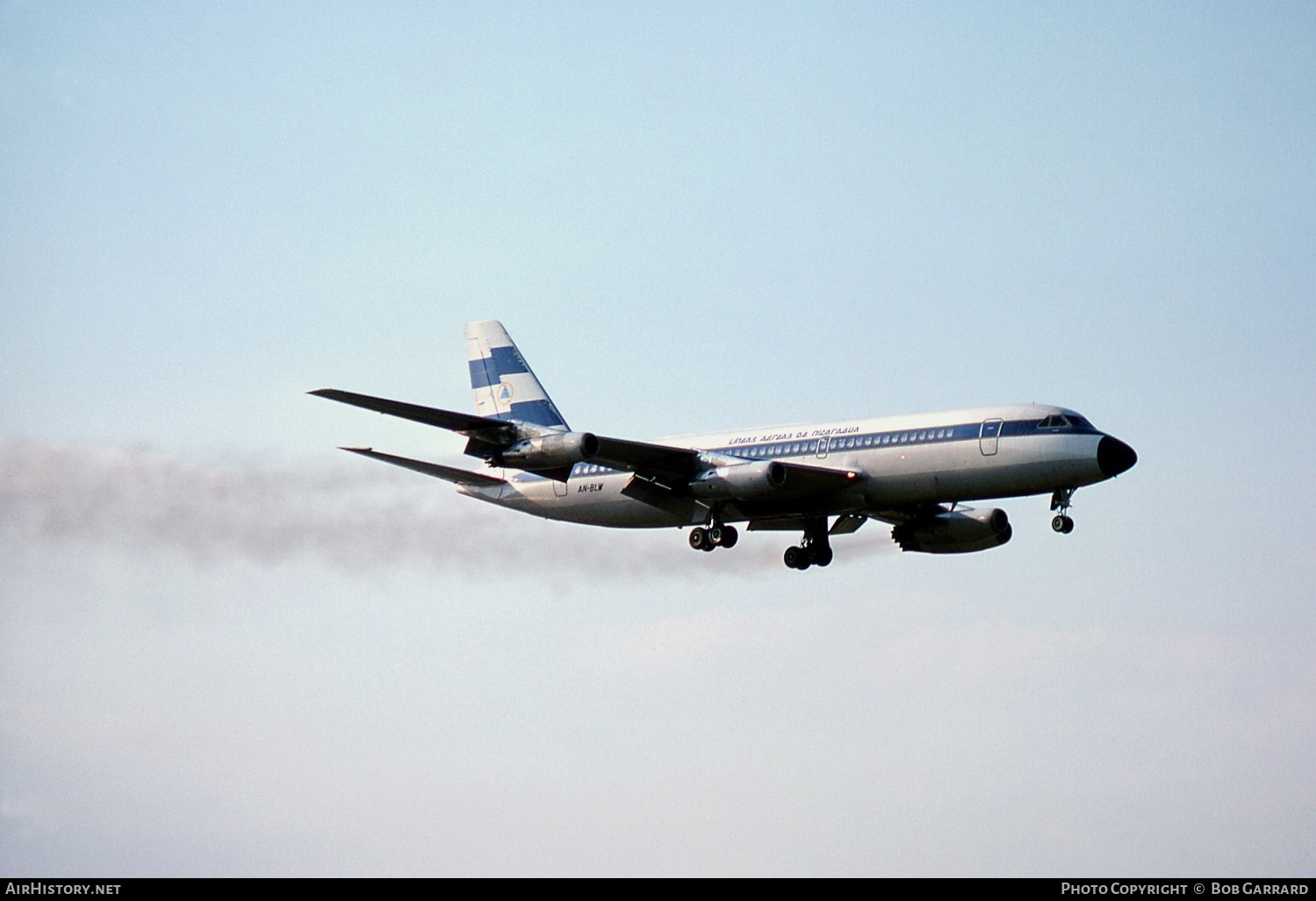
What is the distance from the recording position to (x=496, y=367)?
6806 cm

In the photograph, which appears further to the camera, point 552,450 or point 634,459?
point 634,459

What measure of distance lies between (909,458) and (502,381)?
18680mm

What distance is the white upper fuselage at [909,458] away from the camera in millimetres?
54656

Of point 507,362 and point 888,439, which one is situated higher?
point 507,362

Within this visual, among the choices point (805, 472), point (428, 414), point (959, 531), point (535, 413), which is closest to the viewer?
point (428, 414)

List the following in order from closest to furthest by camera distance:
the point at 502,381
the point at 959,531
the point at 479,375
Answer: the point at 959,531
the point at 502,381
the point at 479,375

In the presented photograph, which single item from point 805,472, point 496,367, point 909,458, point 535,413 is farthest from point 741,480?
point 496,367

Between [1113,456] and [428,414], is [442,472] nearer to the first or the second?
[428,414]

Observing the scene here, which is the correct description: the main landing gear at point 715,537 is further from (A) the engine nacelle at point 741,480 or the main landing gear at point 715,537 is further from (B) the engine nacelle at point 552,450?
(B) the engine nacelle at point 552,450

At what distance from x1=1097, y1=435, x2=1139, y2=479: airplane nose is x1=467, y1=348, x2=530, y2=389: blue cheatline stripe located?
23.5 metres

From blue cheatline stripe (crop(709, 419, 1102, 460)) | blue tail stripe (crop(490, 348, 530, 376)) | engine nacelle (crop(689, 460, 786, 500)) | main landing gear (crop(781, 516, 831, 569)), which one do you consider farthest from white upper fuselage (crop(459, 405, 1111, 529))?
blue tail stripe (crop(490, 348, 530, 376))

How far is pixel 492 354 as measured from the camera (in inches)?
2694
